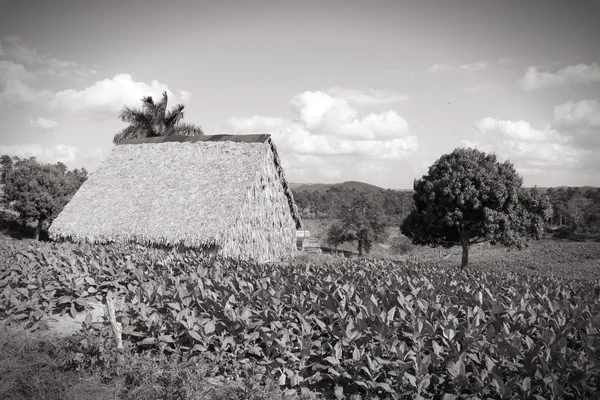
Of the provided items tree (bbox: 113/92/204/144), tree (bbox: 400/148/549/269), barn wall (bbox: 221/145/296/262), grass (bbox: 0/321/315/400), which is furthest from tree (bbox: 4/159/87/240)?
tree (bbox: 400/148/549/269)

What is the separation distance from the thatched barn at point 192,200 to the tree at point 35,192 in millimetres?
15058

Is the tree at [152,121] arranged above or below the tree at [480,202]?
above

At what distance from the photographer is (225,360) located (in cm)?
543

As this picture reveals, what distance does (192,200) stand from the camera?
616 inches

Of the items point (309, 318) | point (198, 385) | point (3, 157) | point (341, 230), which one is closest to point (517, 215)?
point (341, 230)

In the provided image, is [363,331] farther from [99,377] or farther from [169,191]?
[169,191]

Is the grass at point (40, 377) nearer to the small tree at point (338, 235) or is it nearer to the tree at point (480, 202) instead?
the tree at point (480, 202)

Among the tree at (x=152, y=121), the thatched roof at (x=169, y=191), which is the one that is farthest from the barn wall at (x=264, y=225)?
the tree at (x=152, y=121)

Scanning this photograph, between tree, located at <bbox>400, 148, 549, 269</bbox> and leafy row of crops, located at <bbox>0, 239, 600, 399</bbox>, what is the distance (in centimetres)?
1466

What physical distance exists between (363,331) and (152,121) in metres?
31.5

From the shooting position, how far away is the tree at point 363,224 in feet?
119

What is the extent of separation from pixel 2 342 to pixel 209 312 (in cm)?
341

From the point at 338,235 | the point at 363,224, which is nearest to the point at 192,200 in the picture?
the point at 363,224

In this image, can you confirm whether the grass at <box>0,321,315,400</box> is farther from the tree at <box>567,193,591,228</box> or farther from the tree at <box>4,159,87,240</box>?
the tree at <box>567,193,591,228</box>
